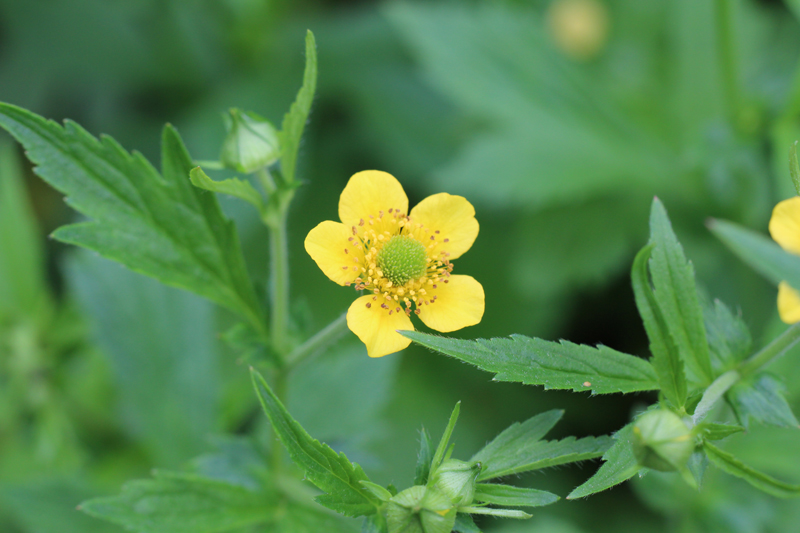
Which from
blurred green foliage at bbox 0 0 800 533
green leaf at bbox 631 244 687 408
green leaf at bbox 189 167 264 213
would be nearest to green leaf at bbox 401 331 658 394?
green leaf at bbox 631 244 687 408

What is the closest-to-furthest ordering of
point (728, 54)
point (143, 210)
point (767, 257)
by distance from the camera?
point (767, 257), point (143, 210), point (728, 54)

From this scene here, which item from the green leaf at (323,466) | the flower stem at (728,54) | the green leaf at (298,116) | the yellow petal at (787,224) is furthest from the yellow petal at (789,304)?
the flower stem at (728,54)

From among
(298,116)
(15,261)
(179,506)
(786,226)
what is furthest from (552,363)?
(15,261)

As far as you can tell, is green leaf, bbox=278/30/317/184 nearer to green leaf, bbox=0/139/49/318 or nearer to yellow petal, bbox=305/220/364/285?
yellow petal, bbox=305/220/364/285

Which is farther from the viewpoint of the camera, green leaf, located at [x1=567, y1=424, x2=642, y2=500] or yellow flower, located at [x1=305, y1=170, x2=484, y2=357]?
yellow flower, located at [x1=305, y1=170, x2=484, y2=357]

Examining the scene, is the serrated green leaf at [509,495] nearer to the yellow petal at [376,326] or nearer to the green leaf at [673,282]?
the yellow petal at [376,326]

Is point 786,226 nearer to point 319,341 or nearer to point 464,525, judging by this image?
point 464,525

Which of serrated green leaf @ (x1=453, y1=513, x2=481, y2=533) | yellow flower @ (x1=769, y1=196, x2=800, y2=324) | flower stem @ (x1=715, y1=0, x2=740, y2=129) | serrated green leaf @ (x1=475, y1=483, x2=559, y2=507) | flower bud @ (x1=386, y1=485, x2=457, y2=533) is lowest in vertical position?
serrated green leaf @ (x1=453, y1=513, x2=481, y2=533)
